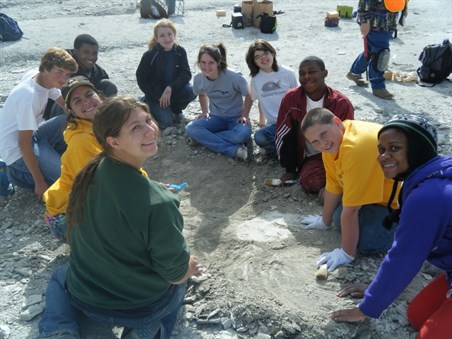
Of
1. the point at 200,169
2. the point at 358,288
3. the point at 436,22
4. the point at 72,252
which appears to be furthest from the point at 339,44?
the point at 72,252

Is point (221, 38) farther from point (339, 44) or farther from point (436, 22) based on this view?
point (436, 22)

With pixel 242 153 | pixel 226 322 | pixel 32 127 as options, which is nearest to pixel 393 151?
pixel 226 322

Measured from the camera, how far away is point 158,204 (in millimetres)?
2133

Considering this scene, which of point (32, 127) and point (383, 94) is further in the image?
point (383, 94)

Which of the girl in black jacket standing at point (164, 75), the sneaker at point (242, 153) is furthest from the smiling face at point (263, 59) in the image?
the girl in black jacket standing at point (164, 75)

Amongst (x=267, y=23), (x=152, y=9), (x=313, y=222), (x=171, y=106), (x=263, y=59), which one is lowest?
(x=313, y=222)

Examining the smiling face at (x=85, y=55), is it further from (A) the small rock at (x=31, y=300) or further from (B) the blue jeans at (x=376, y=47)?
(B) the blue jeans at (x=376, y=47)

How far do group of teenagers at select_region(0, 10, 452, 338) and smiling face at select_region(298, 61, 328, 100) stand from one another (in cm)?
1

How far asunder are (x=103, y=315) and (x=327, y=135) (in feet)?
5.89

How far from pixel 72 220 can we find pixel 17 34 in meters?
7.99

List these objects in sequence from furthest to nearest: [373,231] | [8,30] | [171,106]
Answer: [8,30] < [171,106] < [373,231]

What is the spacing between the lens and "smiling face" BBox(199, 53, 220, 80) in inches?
188

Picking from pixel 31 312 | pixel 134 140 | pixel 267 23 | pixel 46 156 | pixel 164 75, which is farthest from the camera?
pixel 267 23

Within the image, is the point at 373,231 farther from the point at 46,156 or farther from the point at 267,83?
the point at 46,156
